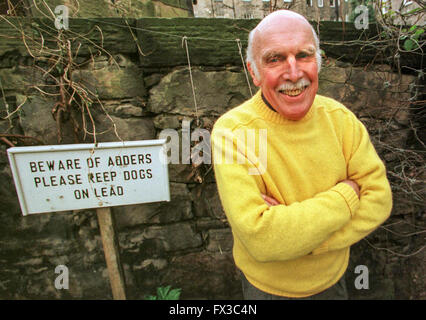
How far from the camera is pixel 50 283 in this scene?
178 cm

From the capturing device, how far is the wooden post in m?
1.40

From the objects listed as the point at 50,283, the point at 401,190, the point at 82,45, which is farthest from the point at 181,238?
the point at 401,190

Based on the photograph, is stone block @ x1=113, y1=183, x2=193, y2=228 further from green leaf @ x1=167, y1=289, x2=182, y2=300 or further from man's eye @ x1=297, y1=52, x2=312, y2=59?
man's eye @ x1=297, y1=52, x2=312, y2=59

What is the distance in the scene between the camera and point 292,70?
0.89m

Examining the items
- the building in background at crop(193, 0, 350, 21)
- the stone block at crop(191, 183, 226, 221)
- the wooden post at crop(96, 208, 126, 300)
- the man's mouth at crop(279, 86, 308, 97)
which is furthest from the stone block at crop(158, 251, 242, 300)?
the building in background at crop(193, 0, 350, 21)

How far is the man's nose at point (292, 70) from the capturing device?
2.91 ft

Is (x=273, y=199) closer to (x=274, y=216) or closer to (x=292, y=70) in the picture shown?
(x=274, y=216)

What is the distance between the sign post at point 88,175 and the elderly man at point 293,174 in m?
0.46

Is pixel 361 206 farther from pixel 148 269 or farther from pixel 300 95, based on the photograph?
pixel 148 269

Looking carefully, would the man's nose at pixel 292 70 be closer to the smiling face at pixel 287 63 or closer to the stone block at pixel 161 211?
the smiling face at pixel 287 63

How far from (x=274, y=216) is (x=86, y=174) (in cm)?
97

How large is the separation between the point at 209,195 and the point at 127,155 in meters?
0.75

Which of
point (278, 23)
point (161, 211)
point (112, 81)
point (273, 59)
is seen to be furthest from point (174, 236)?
point (278, 23)

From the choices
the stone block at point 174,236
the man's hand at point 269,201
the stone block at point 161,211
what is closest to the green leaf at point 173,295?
the stone block at point 174,236
